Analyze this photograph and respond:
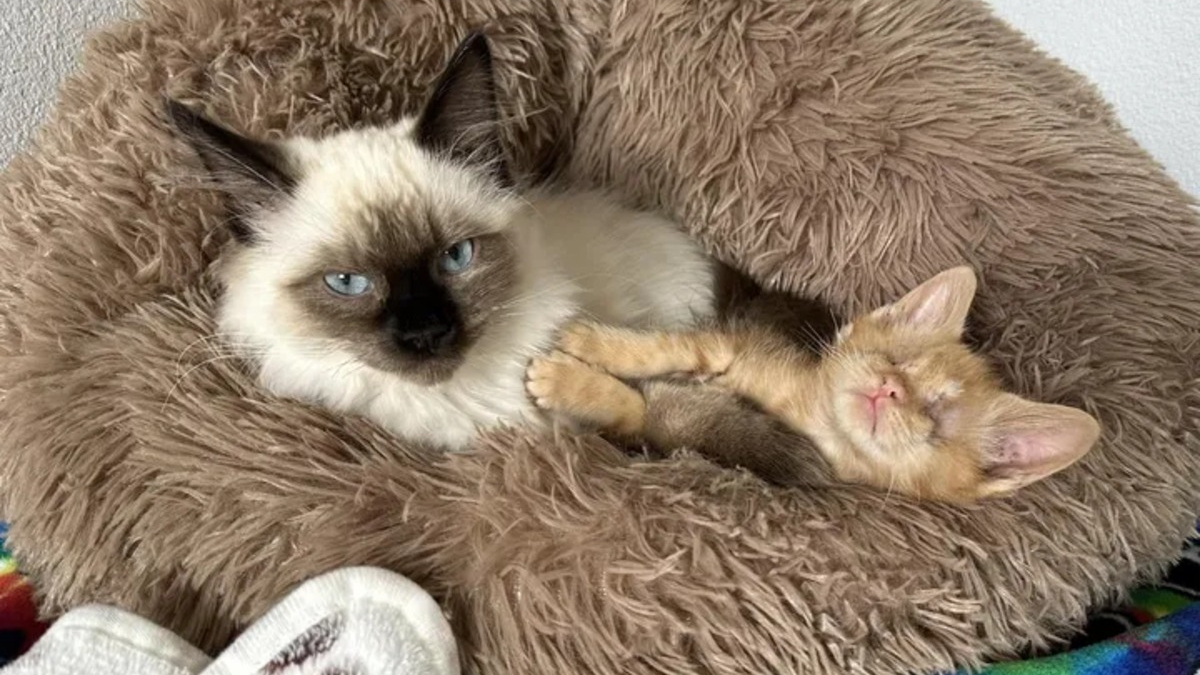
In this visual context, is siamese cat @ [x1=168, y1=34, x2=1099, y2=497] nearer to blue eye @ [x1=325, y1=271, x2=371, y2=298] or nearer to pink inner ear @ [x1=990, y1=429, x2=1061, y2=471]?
blue eye @ [x1=325, y1=271, x2=371, y2=298]

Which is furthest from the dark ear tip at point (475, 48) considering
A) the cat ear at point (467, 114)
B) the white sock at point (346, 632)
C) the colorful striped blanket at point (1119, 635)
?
the colorful striped blanket at point (1119, 635)

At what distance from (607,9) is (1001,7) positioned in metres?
0.92

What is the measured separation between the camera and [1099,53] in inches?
64.0

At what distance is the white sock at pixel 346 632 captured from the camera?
0.81m

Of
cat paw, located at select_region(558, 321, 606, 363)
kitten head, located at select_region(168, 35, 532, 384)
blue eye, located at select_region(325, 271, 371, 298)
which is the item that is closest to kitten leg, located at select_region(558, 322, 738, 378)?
cat paw, located at select_region(558, 321, 606, 363)

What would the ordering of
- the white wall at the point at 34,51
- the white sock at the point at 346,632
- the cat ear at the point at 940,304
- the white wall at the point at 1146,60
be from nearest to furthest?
the white sock at the point at 346,632
the cat ear at the point at 940,304
the white wall at the point at 34,51
the white wall at the point at 1146,60

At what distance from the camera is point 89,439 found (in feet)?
3.10

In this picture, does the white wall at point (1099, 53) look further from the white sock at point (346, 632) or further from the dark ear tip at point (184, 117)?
the white sock at point (346, 632)

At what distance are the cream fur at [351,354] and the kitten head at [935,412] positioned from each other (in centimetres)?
33

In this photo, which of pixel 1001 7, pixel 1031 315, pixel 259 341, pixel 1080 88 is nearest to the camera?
pixel 259 341

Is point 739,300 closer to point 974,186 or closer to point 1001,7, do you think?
point 974,186

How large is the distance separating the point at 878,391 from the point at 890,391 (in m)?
0.01

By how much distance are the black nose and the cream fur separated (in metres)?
0.05

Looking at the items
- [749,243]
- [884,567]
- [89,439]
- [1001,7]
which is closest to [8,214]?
[89,439]
